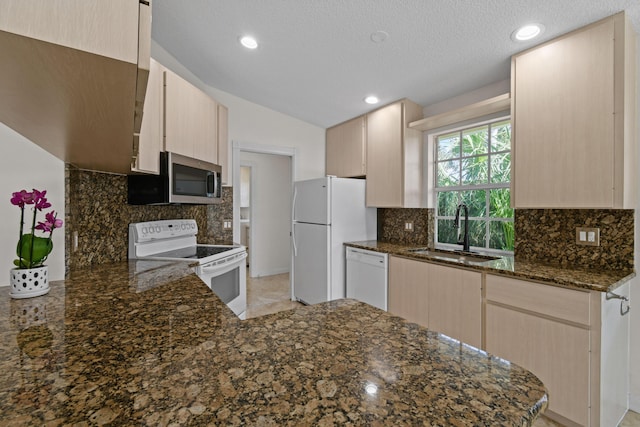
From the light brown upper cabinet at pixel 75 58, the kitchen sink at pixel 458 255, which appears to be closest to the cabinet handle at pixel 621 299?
the kitchen sink at pixel 458 255

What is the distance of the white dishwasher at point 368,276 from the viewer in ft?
9.65

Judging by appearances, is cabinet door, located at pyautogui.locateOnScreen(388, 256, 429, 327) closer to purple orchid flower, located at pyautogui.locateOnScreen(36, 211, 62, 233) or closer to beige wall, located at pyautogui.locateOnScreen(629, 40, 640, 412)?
beige wall, located at pyautogui.locateOnScreen(629, 40, 640, 412)

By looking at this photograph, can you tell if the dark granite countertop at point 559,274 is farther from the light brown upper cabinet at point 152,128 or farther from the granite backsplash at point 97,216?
the granite backsplash at point 97,216

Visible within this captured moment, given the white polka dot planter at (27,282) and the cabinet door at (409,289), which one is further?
the cabinet door at (409,289)

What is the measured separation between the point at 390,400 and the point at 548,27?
7.85 ft

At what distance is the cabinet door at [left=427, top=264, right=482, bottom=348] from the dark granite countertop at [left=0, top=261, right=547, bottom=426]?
1.45 meters

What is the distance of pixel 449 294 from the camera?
2312 millimetres

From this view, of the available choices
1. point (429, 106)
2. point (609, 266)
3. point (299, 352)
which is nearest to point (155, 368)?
point (299, 352)

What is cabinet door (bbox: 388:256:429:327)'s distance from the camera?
2541 millimetres

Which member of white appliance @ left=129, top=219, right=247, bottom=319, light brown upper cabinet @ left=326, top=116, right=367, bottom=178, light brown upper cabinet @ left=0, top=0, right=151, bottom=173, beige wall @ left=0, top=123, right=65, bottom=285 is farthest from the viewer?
light brown upper cabinet @ left=326, top=116, right=367, bottom=178

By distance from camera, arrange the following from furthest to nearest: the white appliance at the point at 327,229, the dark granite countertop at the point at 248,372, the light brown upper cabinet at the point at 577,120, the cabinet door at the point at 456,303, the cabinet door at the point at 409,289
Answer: the white appliance at the point at 327,229 → the cabinet door at the point at 409,289 → the cabinet door at the point at 456,303 → the light brown upper cabinet at the point at 577,120 → the dark granite countertop at the point at 248,372

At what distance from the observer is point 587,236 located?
2039 millimetres

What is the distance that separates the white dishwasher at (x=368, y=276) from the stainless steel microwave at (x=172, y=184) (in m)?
1.68

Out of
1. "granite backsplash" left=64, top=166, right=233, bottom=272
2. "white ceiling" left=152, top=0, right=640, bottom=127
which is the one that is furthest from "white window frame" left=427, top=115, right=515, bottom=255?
"granite backsplash" left=64, top=166, right=233, bottom=272
